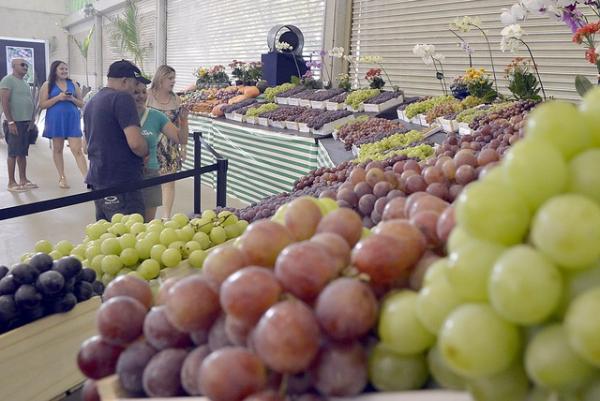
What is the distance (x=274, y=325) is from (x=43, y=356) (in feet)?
3.79

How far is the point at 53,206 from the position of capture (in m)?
2.26

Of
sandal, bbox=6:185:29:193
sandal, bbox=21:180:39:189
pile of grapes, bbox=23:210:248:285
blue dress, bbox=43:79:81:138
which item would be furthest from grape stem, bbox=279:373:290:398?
sandal, bbox=21:180:39:189

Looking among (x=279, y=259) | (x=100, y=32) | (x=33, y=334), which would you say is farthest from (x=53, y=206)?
(x=100, y=32)

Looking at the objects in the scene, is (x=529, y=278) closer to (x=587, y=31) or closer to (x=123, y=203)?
(x=587, y=31)

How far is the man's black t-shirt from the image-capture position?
3.06 m

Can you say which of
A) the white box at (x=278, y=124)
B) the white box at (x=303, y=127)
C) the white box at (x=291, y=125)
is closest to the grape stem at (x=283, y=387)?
the white box at (x=303, y=127)

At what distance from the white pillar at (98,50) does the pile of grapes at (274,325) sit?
1976 cm

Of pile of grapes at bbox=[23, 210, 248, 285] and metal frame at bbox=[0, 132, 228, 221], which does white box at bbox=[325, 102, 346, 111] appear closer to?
metal frame at bbox=[0, 132, 228, 221]

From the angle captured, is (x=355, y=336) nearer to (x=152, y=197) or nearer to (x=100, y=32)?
(x=152, y=197)

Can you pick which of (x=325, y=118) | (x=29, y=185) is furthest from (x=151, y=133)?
(x=29, y=185)

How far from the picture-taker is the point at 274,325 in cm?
58

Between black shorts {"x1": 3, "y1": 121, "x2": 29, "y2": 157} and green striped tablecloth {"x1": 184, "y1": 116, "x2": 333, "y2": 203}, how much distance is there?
88.2 inches

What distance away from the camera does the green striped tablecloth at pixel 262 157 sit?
5.08 metres

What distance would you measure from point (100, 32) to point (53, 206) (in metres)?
18.3
